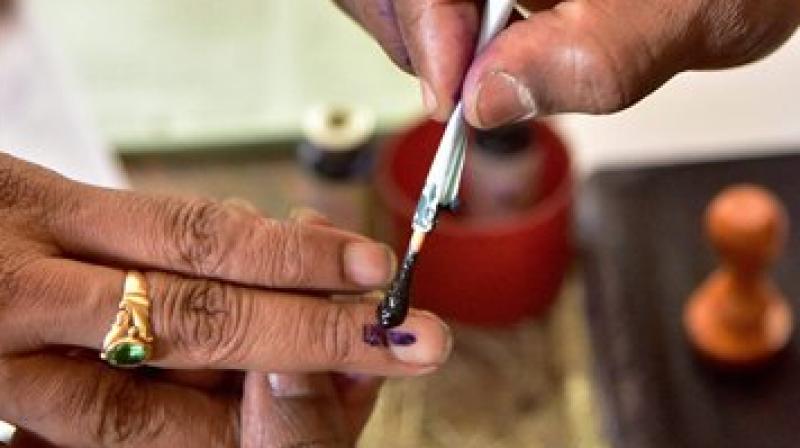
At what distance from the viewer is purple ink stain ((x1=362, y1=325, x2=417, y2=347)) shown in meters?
0.61

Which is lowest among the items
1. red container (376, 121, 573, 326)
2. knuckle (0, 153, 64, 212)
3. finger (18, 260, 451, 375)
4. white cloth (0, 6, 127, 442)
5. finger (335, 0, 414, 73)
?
red container (376, 121, 573, 326)

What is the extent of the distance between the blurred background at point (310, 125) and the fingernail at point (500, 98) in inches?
15.9

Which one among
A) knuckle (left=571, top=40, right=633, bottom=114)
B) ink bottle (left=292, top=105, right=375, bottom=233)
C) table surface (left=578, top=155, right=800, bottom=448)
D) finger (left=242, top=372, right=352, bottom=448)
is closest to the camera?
knuckle (left=571, top=40, right=633, bottom=114)

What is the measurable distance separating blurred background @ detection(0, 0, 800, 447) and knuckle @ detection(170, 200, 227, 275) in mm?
318

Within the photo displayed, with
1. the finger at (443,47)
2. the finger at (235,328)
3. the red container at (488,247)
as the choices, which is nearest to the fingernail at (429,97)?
the finger at (443,47)

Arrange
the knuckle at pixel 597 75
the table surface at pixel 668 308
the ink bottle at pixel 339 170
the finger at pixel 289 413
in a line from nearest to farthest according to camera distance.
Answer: the knuckle at pixel 597 75
the finger at pixel 289 413
the table surface at pixel 668 308
the ink bottle at pixel 339 170

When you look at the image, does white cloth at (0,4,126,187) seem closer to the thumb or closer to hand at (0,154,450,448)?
hand at (0,154,450,448)

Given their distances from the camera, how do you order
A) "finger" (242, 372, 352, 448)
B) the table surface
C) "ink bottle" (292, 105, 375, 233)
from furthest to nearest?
1. "ink bottle" (292, 105, 375, 233)
2. the table surface
3. "finger" (242, 372, 352, 448)

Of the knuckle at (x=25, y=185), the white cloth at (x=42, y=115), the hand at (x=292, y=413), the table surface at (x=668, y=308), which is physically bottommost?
the table surface at (x=668, y=308)

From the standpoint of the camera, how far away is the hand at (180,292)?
23.7 inches

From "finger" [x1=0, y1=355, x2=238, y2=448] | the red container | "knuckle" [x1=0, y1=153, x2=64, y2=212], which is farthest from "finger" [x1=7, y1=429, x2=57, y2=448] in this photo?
the red container

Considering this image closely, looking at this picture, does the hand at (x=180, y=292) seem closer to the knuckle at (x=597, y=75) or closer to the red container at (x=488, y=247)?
the knuckle at (x=597, y=75)

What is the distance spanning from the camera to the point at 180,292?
0.61 meters

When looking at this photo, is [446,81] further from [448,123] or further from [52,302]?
[52,302]
